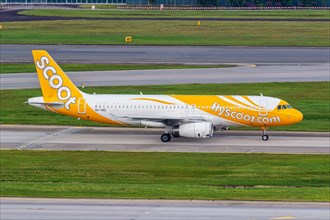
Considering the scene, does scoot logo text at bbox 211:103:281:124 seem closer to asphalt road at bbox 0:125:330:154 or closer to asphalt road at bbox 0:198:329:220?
asphalt road at bbox 0:125:330:154

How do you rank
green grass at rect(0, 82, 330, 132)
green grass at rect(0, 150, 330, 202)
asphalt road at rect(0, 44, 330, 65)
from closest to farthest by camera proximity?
1. green grass at rect(0, 150, 330, 202)
2. green grass at rect(0, 82, 330, 132)
3. asphalt road at rect(0, 44, 330, 65)

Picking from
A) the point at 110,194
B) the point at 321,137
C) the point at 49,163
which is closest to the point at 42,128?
the point at 49,163

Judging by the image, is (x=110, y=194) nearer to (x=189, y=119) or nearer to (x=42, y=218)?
(x=42, y=218)

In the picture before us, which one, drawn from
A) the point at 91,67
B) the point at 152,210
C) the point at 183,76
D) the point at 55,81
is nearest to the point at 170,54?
the point at 91,67

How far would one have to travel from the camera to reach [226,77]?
90188 millimetres

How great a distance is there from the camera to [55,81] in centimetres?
6238

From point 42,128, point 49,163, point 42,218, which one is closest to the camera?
point 42,218

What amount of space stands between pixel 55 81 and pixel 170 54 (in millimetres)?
49887

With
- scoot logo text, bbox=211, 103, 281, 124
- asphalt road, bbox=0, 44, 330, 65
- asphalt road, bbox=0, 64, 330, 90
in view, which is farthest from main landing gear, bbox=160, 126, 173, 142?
asphalt road, bbox=0, 44, 330, 65

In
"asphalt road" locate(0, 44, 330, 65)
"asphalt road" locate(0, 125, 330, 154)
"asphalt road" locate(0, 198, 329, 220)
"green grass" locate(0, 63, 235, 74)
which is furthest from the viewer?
"asphalt road" locate(0, 44, 330, 65)

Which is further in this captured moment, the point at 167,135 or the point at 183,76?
the point at 183,76

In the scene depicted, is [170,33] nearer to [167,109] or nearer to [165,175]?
[167,109]

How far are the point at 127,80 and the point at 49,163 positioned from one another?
36362mm

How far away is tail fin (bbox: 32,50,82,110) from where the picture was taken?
2452 inches
